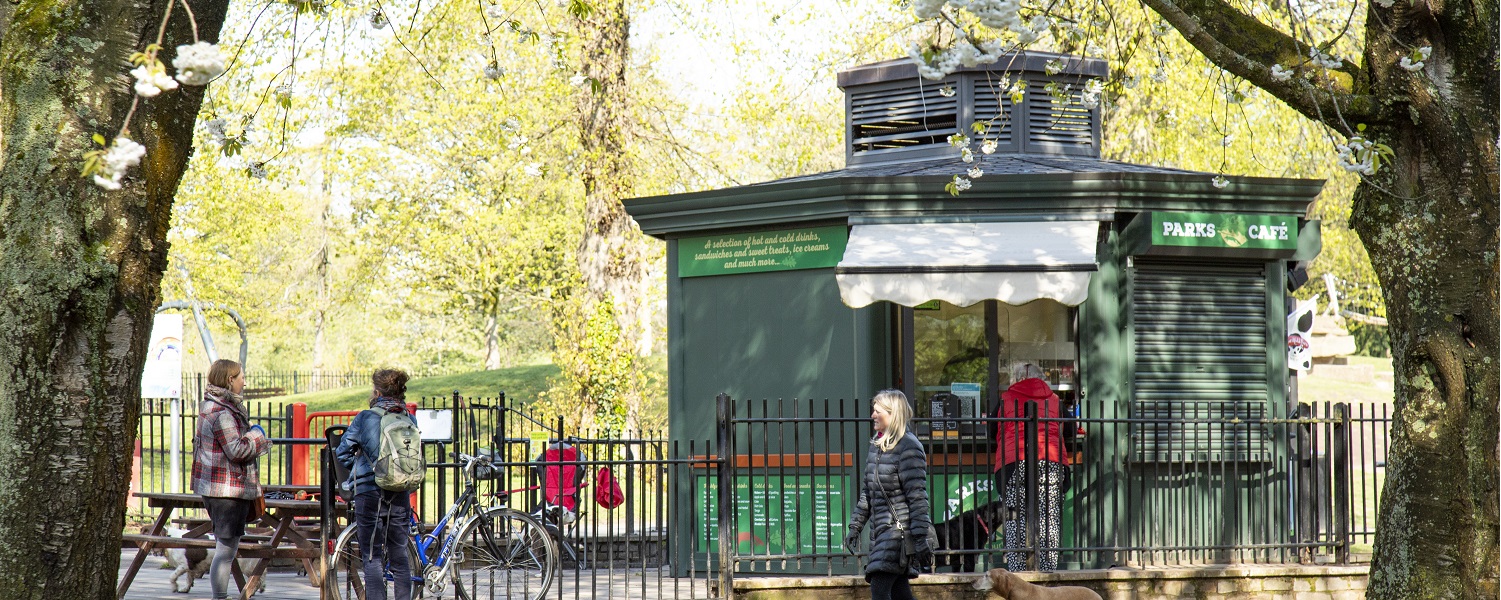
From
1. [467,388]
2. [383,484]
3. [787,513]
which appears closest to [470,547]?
[383,484]

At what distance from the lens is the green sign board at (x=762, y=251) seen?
1053 cm

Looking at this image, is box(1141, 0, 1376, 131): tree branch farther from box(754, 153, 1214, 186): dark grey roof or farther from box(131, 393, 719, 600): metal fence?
Answer: box(131, 393, 719, 600): metal fence

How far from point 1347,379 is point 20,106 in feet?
107

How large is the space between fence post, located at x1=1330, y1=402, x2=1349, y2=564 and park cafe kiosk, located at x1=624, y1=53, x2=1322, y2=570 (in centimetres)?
52

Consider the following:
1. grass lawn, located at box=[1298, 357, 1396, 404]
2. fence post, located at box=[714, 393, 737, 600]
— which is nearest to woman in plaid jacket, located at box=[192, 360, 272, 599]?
fence post, located at box=[714, 393, 737, 600]

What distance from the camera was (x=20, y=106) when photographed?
4672 millimetres

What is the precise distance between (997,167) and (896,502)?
160 inches

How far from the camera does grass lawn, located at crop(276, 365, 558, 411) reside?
31.9 meters

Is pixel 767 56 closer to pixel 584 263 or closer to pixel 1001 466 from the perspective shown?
pixel 584 263

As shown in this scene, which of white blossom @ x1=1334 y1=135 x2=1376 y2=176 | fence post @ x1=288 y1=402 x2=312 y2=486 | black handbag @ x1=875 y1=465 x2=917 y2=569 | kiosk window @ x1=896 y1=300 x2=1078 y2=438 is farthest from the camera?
fence post @ x1=288 y1=402 x2=312 y2=486

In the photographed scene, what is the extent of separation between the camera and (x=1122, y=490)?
34.4 ft

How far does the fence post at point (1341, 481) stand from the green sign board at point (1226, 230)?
1.34 m

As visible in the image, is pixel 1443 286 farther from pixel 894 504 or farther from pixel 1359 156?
pixel 894 504

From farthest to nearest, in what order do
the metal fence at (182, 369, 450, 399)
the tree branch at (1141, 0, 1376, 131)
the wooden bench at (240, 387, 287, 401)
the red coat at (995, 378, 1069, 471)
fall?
the metal fence at (182, 369, 450, 399) < the wooden bench at (240, 387, 287, 401) < the red coat at (995, 378, 1069, 471) < the tree branch at (1141, 0, 1376, 131)
